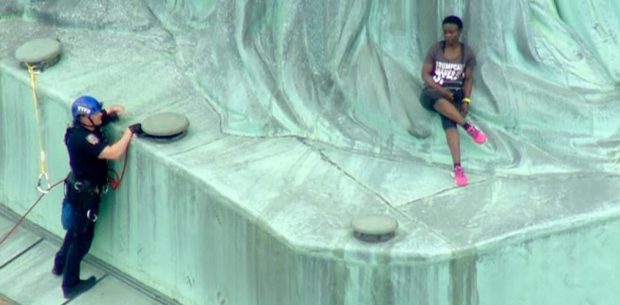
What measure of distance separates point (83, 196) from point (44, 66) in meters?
1.22

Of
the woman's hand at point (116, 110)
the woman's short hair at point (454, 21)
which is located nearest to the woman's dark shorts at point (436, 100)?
the woman's short hair at point (454, 21)

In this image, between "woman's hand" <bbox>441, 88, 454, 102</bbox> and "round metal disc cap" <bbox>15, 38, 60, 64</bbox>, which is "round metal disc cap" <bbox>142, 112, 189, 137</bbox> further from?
"woman's hand" <bbox>441, 88, 454, 102</bbox>

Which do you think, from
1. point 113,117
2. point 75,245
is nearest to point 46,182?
point 75,245

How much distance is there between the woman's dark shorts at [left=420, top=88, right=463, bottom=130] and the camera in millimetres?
17609

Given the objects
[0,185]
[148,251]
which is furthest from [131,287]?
[0,185]

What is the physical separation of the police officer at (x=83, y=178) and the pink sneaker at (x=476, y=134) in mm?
2184

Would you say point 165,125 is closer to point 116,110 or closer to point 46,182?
point 116,110

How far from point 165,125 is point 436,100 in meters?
1.83

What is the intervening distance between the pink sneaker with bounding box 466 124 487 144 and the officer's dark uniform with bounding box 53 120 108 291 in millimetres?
2385

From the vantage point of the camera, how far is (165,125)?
1809 centimetres

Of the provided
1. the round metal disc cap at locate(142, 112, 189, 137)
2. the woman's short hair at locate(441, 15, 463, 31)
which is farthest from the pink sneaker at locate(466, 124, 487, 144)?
the round metal disc cap at locate(142, 112, 189, 137)

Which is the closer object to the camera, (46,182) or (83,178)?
(83,178)

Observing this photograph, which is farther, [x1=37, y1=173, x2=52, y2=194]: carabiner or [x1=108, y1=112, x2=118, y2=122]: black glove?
[x1=37, y1=173, x2=52, y2=194]: carabiner

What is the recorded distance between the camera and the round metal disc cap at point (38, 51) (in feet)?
62.0
